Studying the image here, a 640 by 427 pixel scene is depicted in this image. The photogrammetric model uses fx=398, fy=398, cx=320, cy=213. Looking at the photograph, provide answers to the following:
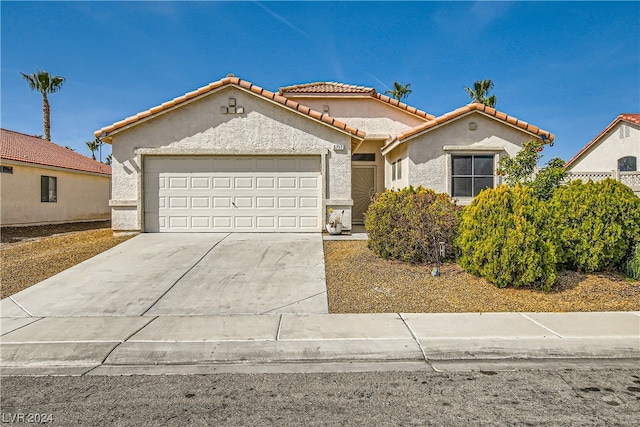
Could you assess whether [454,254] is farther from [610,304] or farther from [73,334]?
[73,334]

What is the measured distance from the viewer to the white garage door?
41.0 feet

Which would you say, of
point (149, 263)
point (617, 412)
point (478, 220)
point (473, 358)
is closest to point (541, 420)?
point (617, 412)

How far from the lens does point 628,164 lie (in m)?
22.1

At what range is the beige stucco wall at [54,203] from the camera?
15.7 meters

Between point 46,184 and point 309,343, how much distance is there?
57.7ft

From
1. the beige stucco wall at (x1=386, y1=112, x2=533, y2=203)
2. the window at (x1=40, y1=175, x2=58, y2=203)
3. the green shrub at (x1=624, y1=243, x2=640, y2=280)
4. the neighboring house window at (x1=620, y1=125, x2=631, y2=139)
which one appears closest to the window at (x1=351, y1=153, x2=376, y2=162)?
the beige stucco wall at (x1=386, y1=112, x2=533, y2=203)

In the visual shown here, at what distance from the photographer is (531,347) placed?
494 cm

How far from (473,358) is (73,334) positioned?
5.29 meters

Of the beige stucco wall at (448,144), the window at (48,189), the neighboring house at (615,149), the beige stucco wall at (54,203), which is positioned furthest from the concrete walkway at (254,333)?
the neighboring house at (615,149)

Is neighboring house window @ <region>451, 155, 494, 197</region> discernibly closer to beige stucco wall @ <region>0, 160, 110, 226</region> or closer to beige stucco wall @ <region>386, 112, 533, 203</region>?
beige stucco wall @ <region>386, 112, 533, 203</region>

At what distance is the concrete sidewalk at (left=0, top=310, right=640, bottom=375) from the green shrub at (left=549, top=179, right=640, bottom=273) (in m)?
1.97

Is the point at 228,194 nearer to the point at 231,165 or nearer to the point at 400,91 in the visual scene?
the point at 231,165

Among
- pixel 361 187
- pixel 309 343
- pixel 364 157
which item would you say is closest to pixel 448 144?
pixel 364 157

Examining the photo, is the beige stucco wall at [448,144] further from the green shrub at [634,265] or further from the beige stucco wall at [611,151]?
the beige stucco wall at [611,151]
